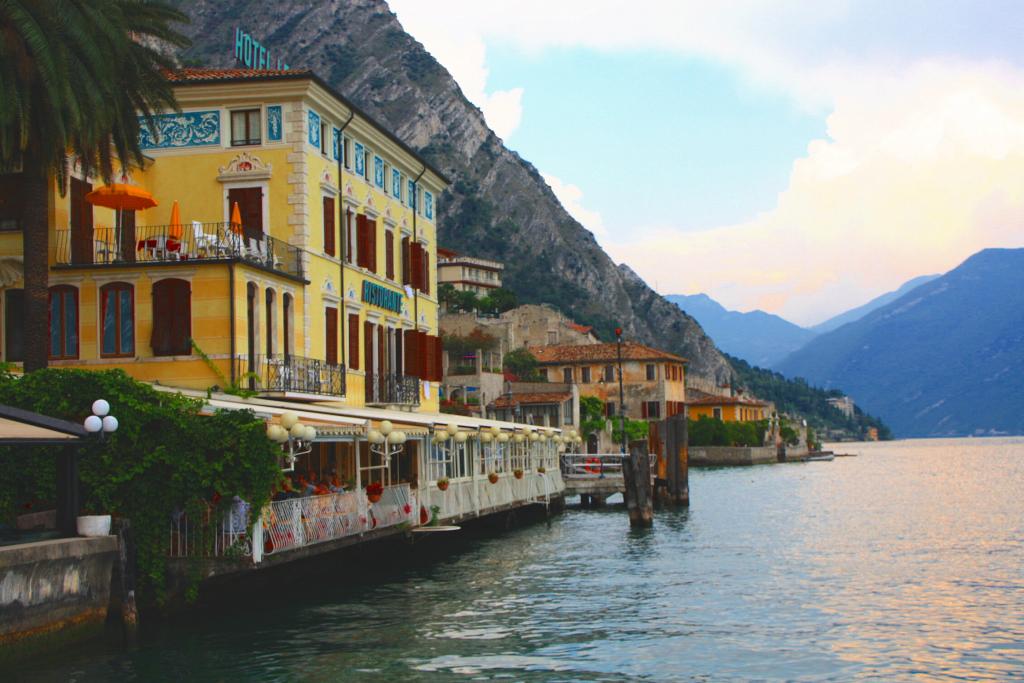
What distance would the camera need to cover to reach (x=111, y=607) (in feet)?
71.8

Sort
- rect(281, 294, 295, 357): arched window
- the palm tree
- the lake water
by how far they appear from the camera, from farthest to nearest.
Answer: rect(281, 294, 295, 357): arched window → the palm tree → the lake water

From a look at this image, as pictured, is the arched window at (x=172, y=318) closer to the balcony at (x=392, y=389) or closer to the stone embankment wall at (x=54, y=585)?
the balcony at (x=392, y=389)

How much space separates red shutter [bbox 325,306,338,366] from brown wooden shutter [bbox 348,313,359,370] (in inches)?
57.3

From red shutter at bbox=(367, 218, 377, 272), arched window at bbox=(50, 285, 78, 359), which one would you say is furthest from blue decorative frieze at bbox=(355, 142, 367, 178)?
arched window at bbox=(50, 285, 78, 359)

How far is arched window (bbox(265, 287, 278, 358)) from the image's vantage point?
34.8 metres

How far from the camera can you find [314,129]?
38.2m

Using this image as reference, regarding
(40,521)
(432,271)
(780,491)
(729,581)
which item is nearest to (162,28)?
(40,521)

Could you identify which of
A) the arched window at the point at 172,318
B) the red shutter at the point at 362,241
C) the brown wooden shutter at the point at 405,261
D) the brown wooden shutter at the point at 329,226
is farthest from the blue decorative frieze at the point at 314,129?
the brown wooden shutter at the point at 405,261

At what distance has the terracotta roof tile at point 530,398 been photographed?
317ft

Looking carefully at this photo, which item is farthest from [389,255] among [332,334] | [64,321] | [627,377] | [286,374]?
[627,377]

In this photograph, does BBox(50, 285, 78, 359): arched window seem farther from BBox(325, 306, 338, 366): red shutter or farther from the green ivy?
the green ivy

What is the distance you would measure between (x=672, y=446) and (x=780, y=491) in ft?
74.6

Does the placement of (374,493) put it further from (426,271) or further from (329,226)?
(426,271)

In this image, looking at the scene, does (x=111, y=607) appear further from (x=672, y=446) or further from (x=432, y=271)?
(x=672, y=446)
